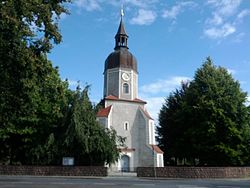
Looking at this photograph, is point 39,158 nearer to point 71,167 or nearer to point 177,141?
point 71,167

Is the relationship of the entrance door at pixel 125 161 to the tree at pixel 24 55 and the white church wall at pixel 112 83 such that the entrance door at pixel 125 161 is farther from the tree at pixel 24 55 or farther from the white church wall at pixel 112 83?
the tree at pixel 24 55

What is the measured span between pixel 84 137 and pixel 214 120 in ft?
56.9

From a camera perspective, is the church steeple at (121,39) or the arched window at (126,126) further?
the church steeple at (121,39)

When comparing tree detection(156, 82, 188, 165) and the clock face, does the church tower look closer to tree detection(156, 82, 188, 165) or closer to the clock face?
the clock face

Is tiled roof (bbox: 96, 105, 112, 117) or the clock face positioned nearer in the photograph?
tiled roof (bbox: 96, 105, 112, 117)

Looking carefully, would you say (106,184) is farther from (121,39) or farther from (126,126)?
(121,39)

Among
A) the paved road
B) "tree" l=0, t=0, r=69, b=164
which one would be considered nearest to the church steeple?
the paved road

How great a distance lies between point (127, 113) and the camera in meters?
52.2

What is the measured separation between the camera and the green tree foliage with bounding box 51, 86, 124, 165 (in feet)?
119

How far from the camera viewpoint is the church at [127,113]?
49844 mm

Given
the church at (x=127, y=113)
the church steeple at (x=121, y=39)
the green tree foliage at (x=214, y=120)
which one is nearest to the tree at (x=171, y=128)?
the green tree foliage at (x=214, y=120)

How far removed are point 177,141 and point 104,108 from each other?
11753 millimetres

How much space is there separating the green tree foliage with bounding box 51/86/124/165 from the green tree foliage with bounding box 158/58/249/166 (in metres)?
12.5

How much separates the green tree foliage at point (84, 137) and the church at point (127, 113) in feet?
35.2
